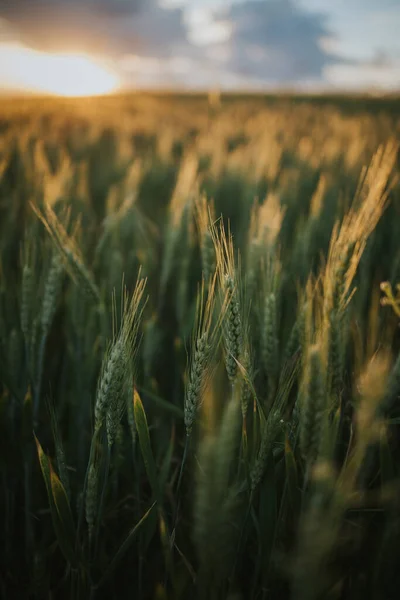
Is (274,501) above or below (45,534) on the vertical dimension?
above

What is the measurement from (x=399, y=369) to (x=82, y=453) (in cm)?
80

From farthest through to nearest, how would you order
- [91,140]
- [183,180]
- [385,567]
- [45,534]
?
[91,140] → [183,180] → [45,534] → [385,567]

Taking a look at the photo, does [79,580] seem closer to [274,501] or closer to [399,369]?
[274,501]

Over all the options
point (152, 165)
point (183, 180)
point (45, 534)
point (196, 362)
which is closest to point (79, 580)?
point (45, 534)

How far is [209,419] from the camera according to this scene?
19.3 inches

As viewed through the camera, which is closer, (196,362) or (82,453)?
(196,362)

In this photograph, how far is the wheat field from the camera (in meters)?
0.56

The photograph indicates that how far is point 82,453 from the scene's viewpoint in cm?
102

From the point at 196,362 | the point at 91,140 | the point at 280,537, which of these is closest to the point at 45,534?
the point at 280,537

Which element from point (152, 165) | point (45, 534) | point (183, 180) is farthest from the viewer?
point (152, 165)

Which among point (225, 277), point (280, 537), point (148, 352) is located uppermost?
point (225, 277)

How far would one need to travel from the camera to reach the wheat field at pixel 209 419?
22.1 inches

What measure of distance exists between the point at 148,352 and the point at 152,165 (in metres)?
2.22

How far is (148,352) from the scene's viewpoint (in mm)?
1052
